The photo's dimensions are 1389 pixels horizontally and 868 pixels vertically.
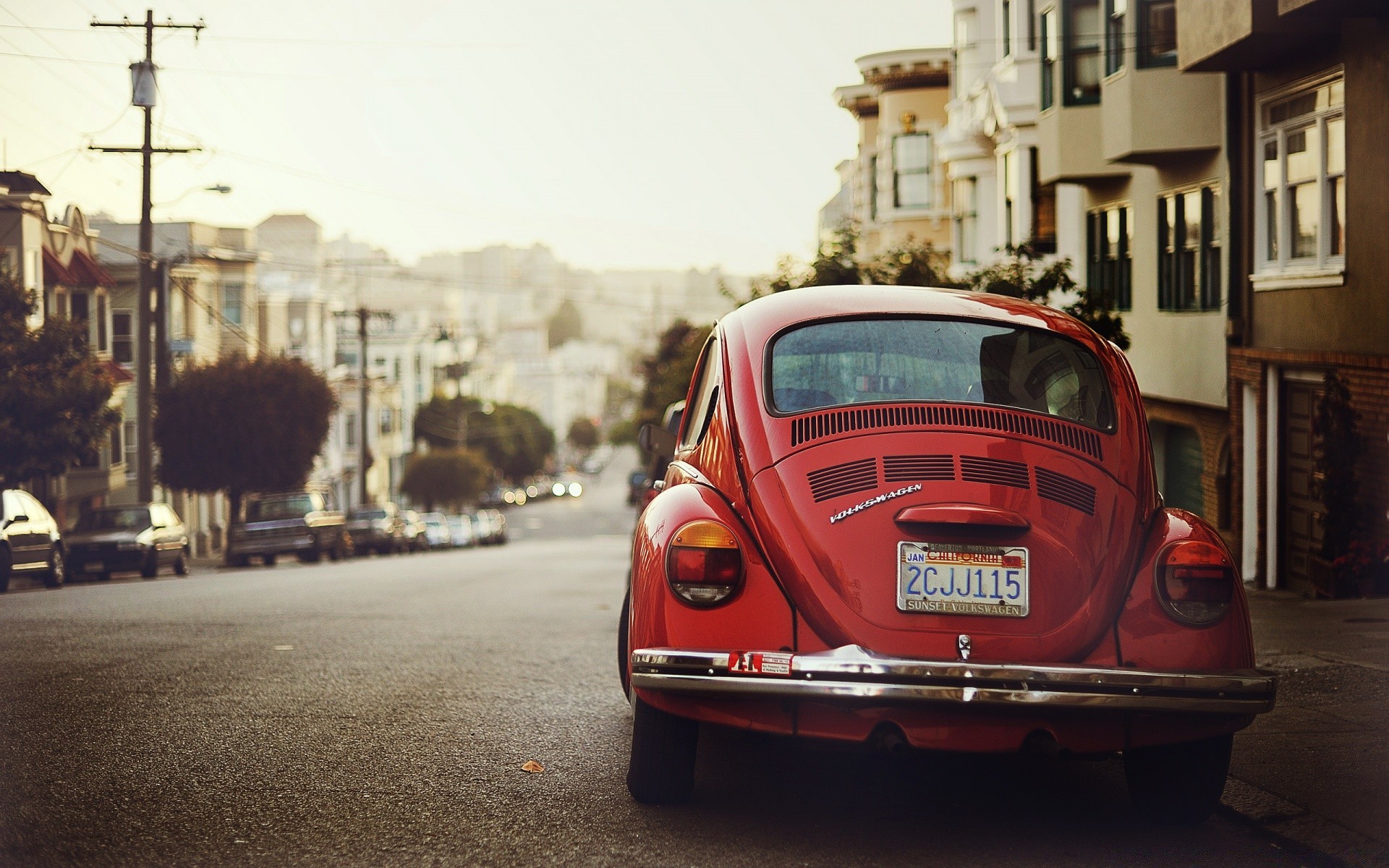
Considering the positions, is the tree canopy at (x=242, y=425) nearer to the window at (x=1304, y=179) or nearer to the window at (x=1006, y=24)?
the window at (x=1006, y=24)

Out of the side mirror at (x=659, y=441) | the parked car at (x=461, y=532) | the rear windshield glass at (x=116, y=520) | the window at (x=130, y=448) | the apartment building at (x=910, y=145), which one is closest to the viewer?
the side mirror at (x=659, y=441)

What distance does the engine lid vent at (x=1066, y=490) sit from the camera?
5219 millimetres

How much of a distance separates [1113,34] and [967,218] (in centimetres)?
1182

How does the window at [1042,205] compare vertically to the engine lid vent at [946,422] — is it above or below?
above

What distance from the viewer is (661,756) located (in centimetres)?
545

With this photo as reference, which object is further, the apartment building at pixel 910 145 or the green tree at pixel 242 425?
the apartment building at pixel 910 145

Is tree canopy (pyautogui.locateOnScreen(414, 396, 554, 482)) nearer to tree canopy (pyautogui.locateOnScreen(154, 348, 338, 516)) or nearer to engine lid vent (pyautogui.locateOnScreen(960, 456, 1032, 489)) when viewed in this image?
tree canopy (pyautogui.locateOnScreen(154, 348, 338, 516))

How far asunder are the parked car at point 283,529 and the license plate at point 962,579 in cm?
2930

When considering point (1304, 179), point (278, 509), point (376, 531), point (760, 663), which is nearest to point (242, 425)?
point (376, 531)

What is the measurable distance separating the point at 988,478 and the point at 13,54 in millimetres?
9302

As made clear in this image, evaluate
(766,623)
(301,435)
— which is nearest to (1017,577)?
(766,623)

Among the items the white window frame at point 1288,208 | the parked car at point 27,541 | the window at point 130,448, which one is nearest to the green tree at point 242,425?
the window at point 130,448

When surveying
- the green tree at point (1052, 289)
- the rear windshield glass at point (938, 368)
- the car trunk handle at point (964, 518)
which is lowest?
the car trunk handle at point (964, 518)

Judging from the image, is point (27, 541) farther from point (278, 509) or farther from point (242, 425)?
point (242, 425)
